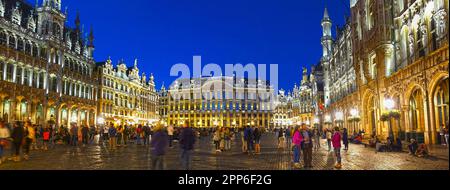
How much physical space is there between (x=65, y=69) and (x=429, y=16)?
→ 49.3 metres

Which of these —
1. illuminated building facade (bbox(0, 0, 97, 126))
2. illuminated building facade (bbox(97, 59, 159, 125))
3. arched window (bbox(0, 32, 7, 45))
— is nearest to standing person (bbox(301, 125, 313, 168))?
illuminated building facade (bbox(0, 0, 97, 126))

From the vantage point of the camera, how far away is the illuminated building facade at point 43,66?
4056cm

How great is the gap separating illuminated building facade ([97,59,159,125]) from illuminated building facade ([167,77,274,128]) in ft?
92.7

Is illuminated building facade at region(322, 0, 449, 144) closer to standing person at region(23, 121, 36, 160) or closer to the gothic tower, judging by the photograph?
the gothic tower

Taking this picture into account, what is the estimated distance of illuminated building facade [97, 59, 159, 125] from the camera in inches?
2746

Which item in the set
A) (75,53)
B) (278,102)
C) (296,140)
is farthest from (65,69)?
(278,102)

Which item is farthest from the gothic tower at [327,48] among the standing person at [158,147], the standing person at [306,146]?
the standing person at [158,147]

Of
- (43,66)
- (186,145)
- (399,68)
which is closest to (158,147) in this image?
(186,145)

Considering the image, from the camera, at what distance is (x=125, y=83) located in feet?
259

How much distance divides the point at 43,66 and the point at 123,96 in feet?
101
